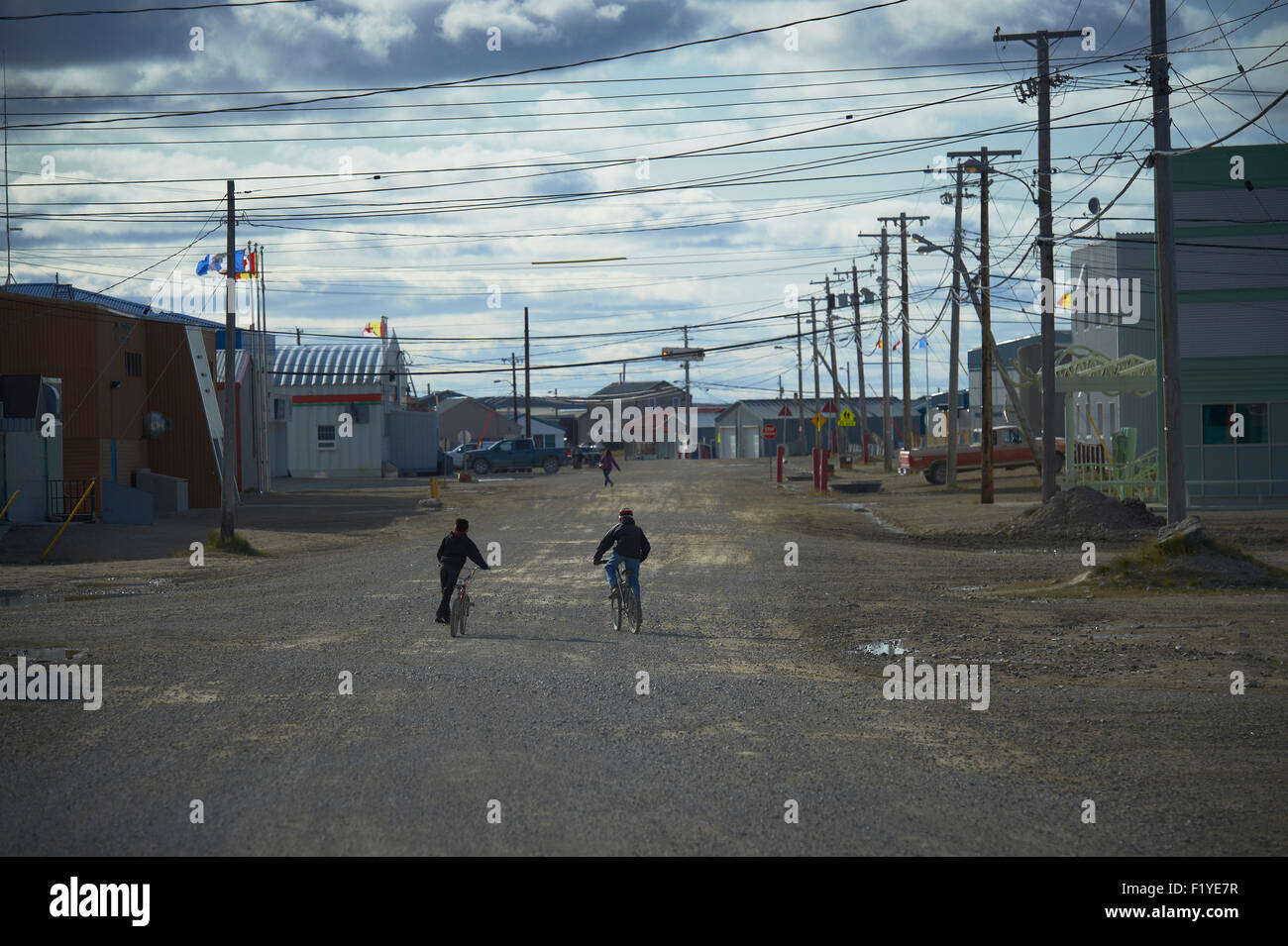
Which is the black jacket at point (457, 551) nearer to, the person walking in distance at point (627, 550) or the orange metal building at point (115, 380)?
the person walking in distance at point (627, 550)

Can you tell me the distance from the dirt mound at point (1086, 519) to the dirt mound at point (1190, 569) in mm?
7127

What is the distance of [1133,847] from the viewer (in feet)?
20.6

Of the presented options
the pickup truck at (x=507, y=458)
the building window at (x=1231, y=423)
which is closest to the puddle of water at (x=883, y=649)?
the building window at (x=1231, y=423)

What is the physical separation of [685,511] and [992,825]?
29.2 metres

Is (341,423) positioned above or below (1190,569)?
above

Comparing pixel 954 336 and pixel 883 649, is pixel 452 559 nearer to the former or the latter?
pixel 883 649

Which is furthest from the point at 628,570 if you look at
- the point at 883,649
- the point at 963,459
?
the point at 963,459

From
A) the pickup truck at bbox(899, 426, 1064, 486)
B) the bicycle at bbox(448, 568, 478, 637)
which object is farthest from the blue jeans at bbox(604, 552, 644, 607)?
the pickup truck at bbox(899, 426, 1064, 486)

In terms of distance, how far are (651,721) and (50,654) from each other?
7086 mm

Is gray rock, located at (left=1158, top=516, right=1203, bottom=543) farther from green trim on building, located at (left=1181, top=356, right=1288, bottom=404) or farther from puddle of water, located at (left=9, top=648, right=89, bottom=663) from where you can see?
green trim on building, located at (left=1181, top=356, right=1288, bottom=404)

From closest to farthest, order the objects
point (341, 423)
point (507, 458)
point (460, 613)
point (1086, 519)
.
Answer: point (460, 613) → point (1086, 519) → point (341, 423) → point (507, 458)

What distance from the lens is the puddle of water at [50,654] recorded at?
40.9 feet

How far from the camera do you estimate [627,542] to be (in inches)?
551

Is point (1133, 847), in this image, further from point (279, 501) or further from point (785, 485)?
point (785, 485)
